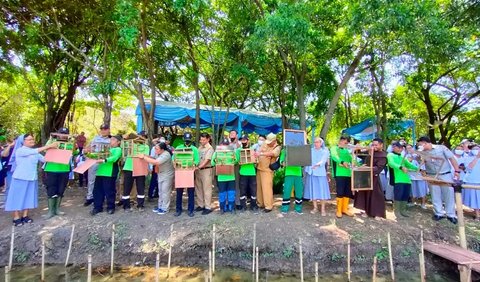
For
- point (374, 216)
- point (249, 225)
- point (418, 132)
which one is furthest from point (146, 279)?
point (418, 132)

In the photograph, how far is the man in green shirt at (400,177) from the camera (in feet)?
22.1

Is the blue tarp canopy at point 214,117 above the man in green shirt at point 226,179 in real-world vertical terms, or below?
above

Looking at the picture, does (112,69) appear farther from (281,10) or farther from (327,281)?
(327,281)

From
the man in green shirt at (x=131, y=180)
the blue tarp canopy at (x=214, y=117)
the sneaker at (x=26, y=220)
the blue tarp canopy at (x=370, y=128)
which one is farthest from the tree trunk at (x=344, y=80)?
the sneaker at (x=26, y=220)

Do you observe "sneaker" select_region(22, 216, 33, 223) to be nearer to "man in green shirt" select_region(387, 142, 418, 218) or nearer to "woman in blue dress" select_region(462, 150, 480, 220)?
"man in green shirt" select_region(387, 142, 418, 218)

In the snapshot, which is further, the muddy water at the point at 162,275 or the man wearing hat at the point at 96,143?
the man wearing hat at the point at 96,143

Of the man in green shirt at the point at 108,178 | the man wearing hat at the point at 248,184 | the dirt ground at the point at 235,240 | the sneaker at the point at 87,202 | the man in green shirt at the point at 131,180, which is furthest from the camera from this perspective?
the sneaker at the point at 87,202

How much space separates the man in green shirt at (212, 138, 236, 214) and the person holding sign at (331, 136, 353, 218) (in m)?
2.23

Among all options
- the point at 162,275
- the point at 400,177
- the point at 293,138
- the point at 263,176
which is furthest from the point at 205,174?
the point at 400,177

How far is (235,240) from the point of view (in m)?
5.89

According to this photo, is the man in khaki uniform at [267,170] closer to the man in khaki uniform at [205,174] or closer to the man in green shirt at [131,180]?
the man in khaki uniform at [205,174]

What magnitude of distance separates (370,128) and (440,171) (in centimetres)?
818

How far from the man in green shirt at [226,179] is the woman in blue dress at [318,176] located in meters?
1.76

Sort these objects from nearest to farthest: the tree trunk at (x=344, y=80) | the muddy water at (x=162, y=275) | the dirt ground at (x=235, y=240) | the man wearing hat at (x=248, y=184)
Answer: the muddy water at (x=162, y=275)
the dirt ground at (x=235, y=240)
the man wearing hat at (x=248, y=184)
the tree trunk at (x=344, y=80)
